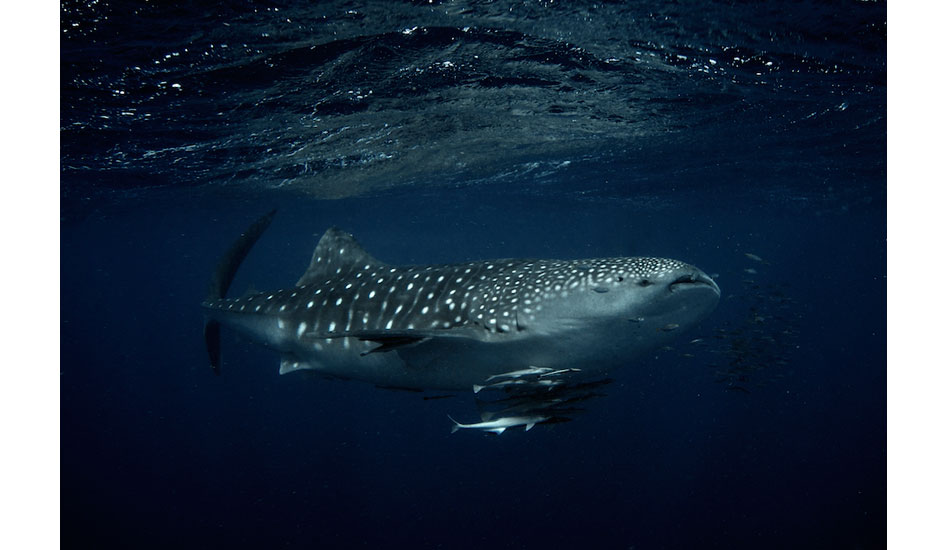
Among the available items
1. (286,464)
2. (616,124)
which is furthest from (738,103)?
(286,464)

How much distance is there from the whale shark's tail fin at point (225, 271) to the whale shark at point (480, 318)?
644mm

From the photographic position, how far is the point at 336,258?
27.1 ft

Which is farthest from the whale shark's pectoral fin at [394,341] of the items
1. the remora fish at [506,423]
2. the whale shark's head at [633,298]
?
the whale shark's head at [633,298]

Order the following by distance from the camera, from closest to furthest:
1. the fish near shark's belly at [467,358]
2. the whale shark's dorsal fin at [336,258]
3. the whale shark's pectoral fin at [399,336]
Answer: the whale shark's pectoral fin at [399,336] < the fish near shark's belly at [467,358] < the whale shark's dorsal fin at [336,258]

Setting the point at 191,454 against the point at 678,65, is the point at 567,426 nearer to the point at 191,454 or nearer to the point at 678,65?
the point at 678,65

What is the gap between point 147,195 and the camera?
23422mm

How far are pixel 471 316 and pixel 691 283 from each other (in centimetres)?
229

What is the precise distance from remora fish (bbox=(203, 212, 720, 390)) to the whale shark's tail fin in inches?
30.9

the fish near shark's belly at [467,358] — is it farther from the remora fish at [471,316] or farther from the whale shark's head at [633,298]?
the whale shark's head at [633,298]

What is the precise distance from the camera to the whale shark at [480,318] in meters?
4.84

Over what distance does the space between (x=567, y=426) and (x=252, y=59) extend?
643 inches

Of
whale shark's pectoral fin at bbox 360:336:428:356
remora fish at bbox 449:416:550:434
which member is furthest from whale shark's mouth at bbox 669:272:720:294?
whale shark's pectoral fin at bbox 360:336:428:356

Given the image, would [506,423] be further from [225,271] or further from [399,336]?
[225,271]
